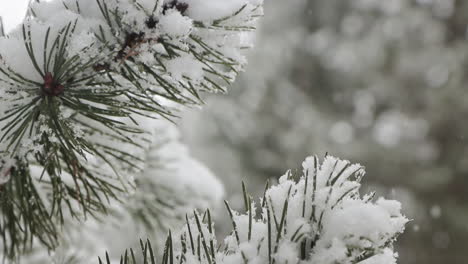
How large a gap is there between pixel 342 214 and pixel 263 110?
7457mm

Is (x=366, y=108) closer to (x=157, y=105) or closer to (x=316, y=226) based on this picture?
(x=157, y=105)

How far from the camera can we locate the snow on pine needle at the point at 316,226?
475 millimetres

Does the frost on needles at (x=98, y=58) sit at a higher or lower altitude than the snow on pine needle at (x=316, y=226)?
higher

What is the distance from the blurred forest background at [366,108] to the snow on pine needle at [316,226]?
6.68 metres

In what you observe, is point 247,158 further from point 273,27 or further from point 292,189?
point 292,189

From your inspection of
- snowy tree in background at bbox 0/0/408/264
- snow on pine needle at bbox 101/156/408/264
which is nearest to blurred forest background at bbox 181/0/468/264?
snowy tree in background at bbox 0/0/408/264

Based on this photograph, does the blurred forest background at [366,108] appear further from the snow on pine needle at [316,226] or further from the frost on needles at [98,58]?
the snow on pine needle at [316,226]

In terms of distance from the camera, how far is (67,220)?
1.20 m

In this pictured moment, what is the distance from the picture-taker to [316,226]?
19.8 inches

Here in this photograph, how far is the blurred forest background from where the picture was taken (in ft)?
23.7

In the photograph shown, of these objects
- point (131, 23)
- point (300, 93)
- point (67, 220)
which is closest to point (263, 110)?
point (300, 93)

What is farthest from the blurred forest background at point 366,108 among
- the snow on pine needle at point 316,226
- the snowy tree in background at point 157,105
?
the snow on pine needle at point 316,226

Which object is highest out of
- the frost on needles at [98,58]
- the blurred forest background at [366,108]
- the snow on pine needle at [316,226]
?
the blurred forest background at [366,108]

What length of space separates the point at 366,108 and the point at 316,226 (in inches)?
304
